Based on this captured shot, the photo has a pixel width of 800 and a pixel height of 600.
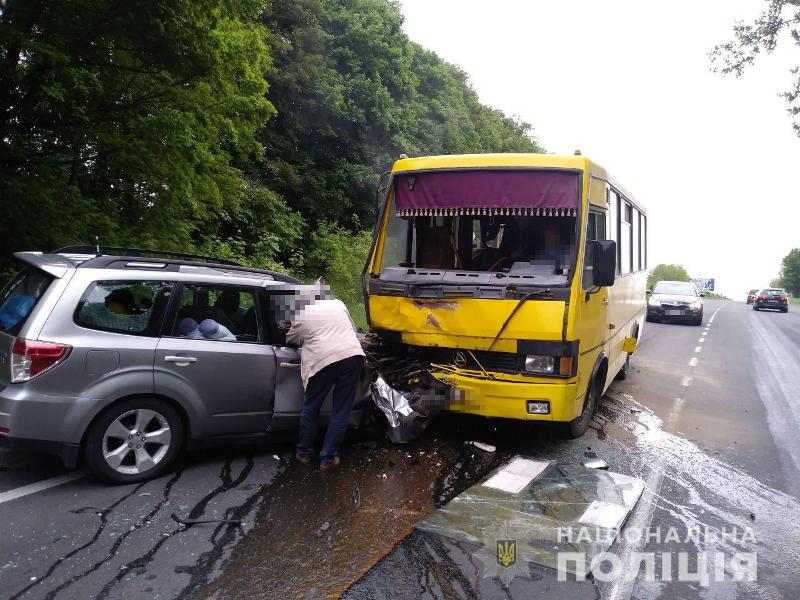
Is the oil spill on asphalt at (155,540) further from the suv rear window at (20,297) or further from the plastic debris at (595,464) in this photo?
the plastic debris at (595,464)

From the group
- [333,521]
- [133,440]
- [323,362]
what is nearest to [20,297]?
[133,440]

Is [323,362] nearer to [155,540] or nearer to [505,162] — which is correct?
[155,540]

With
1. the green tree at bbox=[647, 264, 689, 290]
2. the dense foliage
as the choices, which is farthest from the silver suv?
the green tree at bbox=[647, 264, 689, 290]

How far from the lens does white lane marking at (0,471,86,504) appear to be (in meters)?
3.94

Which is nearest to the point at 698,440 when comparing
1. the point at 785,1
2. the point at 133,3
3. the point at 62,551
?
the point at 62,551

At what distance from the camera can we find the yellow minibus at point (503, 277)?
5.01m

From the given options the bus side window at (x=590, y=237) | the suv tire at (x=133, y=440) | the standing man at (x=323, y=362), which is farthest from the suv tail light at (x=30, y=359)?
the bus side window at (x=590, y=237)

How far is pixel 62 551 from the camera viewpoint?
3291 mm

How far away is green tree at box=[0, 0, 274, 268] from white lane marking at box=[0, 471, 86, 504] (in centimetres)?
436

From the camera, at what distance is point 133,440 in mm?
4254

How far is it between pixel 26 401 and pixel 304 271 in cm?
1439

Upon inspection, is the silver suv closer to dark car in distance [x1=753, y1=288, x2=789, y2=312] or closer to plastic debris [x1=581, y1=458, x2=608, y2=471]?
plastic debris [x1=581, y1=458, x2=608, y2=471]

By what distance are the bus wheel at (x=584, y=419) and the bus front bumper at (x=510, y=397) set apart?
2.45 feet

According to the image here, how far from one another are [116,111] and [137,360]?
5.24 m
